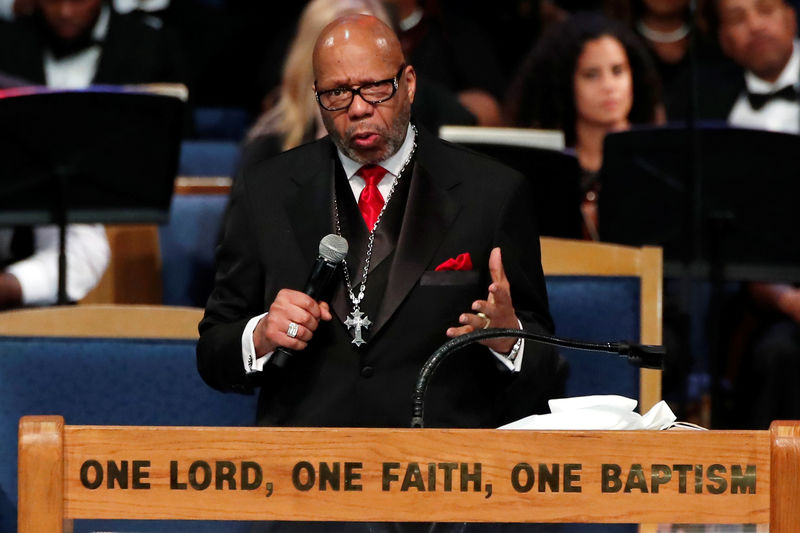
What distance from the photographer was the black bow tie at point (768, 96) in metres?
4.63

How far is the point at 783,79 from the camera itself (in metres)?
4.67

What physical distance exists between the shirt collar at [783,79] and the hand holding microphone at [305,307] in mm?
3114

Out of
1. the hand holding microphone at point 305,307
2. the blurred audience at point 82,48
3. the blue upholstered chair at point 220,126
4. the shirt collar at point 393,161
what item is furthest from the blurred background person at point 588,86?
the hand holding microphone at point 305,307

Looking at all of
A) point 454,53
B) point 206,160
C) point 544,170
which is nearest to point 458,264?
point 544,170

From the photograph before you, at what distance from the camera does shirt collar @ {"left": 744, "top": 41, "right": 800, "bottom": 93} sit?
4656 millimetres

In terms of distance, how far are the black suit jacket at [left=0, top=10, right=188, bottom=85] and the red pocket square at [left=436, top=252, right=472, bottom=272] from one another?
3102 mm

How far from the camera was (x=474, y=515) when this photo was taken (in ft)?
4.79

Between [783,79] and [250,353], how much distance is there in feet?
10.2

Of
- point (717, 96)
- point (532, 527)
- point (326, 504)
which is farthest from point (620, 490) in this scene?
point (717, 96)

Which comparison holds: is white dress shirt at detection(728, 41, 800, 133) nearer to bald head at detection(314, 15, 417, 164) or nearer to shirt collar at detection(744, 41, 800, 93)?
shirt collar at detection(744, 41, 800, 93)

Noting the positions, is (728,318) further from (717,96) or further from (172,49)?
(172,49)

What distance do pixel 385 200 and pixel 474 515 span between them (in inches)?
34.1

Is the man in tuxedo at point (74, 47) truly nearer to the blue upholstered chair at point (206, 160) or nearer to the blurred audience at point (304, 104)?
the blue upholstered chair at point (206, 160)

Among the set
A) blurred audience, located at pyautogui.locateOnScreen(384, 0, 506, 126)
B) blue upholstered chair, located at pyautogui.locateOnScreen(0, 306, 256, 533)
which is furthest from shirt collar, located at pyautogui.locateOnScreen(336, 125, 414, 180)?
blurred audience, located at pyautogui.locateOnScreen(384, 0, 506, 126)
